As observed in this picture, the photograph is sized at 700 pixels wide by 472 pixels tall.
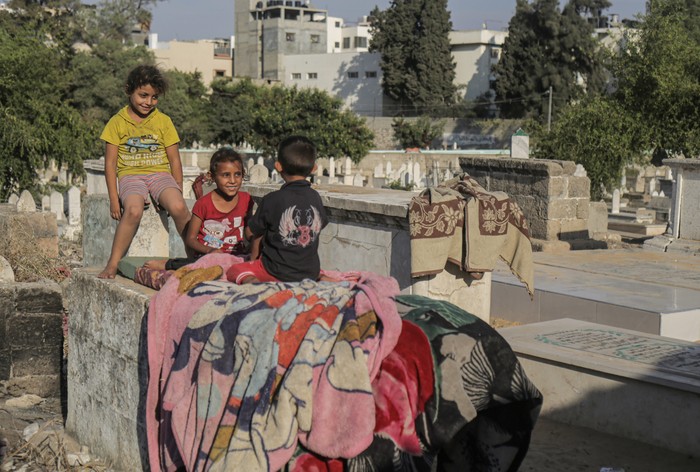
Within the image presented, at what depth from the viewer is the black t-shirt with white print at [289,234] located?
4387 millimetres

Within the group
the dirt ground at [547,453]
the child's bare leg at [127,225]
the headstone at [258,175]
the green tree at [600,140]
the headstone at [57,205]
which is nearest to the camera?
the dirt ground at [547,453]

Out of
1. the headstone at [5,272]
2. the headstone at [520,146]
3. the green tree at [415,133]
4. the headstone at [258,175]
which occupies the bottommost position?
the headstone at [5,272]

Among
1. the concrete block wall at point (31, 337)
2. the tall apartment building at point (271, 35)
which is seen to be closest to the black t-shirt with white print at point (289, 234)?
the concrete block wall at point (31, 337)

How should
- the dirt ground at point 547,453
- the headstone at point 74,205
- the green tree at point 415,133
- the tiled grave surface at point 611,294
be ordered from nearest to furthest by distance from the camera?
the dirt ground at point 547,453
the tiled grave surface at point 611,294
the headstone at point 74,205
the green tree at point 415,133

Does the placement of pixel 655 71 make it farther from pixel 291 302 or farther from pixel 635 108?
pixel 291 302

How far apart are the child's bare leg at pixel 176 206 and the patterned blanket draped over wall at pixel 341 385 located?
A: 1.80m

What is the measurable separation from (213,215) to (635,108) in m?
16.9

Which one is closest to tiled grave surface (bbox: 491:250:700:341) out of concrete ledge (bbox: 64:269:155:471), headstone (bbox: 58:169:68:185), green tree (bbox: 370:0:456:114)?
concrete ledge (bbox: 64:269:155:471)

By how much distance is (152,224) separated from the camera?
610 cm

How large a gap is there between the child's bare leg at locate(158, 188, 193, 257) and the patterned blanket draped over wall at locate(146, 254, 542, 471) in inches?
70.9

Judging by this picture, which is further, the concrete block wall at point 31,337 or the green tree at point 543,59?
the green tree at point 543,59

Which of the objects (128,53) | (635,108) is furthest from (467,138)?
(635,108)

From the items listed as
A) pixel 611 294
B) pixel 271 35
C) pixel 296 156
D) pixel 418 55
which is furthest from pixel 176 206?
pixel 271 35

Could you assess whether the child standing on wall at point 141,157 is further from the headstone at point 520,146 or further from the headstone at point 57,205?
the headstone at point 57,205
